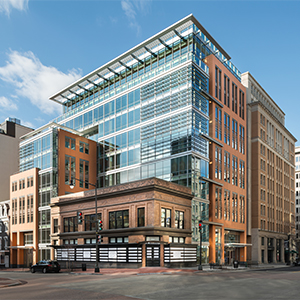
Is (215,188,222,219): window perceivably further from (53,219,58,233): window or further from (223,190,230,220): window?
(53,219,58,233): window

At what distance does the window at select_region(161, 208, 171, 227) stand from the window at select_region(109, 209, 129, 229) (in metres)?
5.07

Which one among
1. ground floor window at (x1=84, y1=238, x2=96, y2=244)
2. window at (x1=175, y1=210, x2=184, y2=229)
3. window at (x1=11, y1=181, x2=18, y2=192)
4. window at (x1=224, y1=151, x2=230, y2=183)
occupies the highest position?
window at (x1=224, y1=151, x2=230, y2=183)

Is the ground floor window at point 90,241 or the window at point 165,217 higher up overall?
the window at point 165,217

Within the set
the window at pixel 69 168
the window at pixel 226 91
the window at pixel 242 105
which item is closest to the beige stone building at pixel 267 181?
the window at pixel 242 105

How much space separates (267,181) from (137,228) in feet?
153

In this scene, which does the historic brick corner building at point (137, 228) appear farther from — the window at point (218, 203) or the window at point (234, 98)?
the window at point (234, 98)

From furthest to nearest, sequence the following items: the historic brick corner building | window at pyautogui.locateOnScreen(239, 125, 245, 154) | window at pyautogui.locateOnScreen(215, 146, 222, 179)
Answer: window at pyautogui.locateOnScreen(239, 125, 245, 154) → window at pyautogui.locateOnScreen(215, 146, 222, 179) → the historic brick corner building

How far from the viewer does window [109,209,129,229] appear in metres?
49.2

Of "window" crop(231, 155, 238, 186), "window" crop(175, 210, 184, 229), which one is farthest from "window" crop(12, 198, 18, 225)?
"window" crop(231, 155, 238, 186)

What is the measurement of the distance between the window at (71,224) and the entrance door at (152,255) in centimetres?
1618

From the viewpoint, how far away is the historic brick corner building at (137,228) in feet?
150

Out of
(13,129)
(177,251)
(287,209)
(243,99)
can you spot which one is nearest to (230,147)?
(243,99)

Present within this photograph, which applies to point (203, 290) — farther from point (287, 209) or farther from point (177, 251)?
point (287, 209)

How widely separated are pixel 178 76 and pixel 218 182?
18.6 metres
